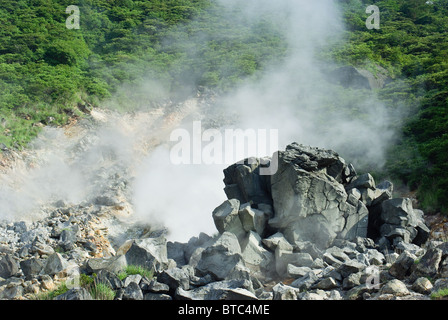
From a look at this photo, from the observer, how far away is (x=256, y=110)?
2880 centimetres

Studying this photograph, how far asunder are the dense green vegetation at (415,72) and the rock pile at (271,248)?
2913 mm

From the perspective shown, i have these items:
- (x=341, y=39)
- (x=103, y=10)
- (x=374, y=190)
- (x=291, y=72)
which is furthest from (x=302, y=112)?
(x=103, y=10)

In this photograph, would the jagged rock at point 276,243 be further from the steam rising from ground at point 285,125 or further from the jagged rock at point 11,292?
the jagged rock at point 11,292

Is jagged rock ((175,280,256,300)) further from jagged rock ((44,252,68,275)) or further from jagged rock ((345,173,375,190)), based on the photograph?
jagged rock ((345,173,375,190))

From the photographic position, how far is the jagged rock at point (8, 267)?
12492mm

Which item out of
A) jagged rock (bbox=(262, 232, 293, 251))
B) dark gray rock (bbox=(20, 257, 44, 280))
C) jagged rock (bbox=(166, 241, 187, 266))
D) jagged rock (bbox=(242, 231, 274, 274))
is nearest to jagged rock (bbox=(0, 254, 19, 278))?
dark gray rock (bbox=(20, 257, 44, 280))

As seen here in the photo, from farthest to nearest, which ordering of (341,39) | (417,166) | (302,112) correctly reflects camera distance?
(341,39) < (302,112) < (417,166)

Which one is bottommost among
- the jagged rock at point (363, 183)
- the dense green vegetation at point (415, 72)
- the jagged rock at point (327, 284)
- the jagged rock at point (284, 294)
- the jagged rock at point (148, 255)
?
the jagged rock at point (148, 255)

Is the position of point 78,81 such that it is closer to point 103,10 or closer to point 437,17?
point 103,10

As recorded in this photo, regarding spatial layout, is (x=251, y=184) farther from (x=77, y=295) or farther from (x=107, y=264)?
(x=77, y=295)

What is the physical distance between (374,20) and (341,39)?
7058 millimetres

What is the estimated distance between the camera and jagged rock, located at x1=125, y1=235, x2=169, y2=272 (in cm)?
1212

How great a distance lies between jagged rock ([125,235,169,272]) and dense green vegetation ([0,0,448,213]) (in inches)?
398

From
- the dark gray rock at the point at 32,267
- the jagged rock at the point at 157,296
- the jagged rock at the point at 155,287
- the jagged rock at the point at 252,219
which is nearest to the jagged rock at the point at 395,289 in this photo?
the jagged rock at the point at 157,296
